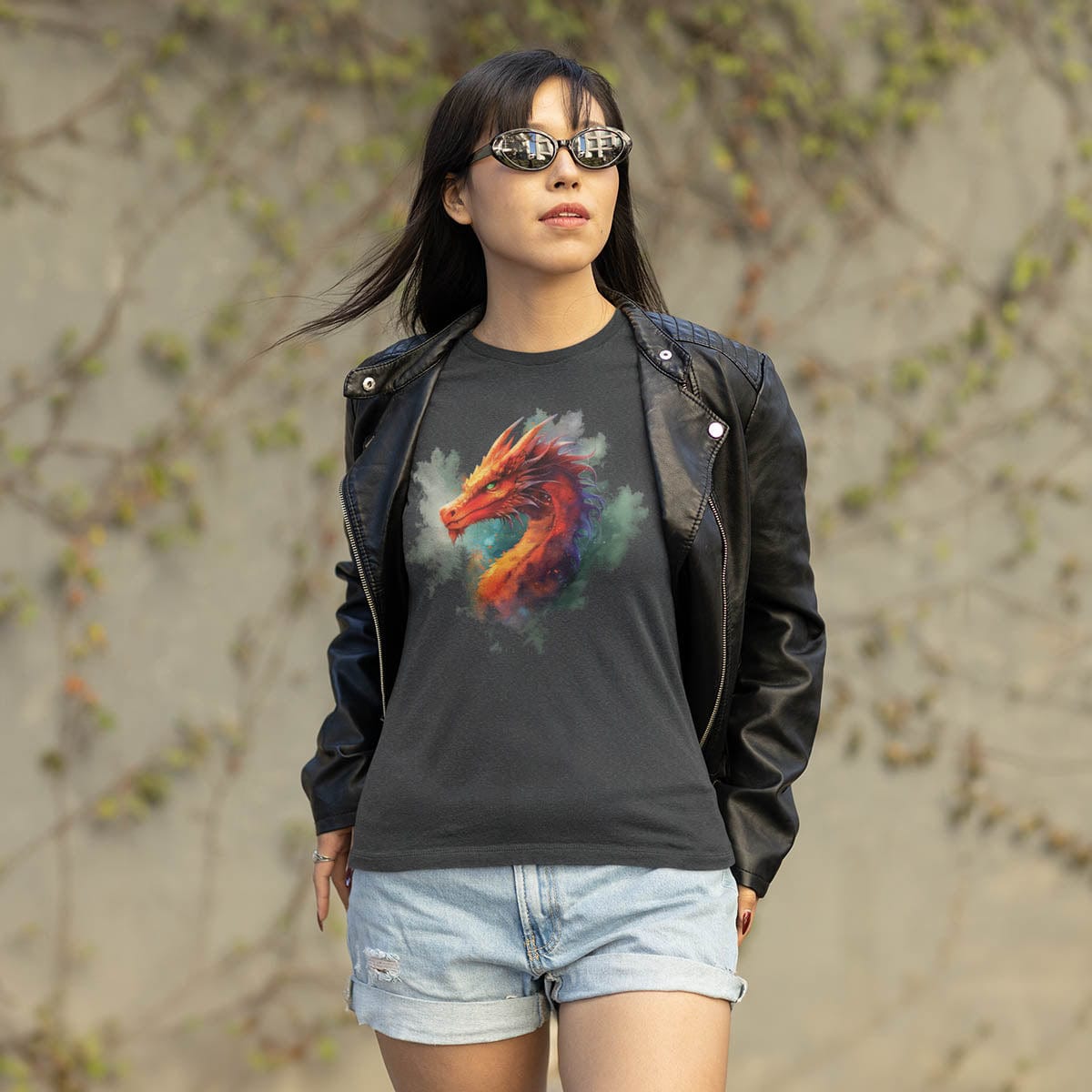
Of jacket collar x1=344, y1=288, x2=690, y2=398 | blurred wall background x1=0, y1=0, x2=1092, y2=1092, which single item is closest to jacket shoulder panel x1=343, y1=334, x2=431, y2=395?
jacket collar x1=344, y1=288, x2=690, y2=398

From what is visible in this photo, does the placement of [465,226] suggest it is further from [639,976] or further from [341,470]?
[341,470]

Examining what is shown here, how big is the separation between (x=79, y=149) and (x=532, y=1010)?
2.64 metres

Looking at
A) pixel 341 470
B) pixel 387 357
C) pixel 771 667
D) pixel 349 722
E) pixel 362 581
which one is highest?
pixel 387 357

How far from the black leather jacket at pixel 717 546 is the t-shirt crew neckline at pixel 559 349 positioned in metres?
0.03

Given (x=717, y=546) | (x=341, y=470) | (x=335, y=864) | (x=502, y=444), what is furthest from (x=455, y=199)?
(x=341, y=470)

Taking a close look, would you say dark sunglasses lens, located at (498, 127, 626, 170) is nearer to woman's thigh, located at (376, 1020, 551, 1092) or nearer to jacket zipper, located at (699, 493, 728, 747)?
jacket zipper, located at (699, 493, 728, 747)

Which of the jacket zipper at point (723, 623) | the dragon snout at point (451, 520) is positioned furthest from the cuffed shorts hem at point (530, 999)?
the dragon snout at point (451, 520)

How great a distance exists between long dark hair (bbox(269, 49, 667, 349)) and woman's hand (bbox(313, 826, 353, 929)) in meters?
0.75

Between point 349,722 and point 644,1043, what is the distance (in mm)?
686

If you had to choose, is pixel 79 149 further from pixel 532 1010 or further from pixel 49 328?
pixel 532 1010

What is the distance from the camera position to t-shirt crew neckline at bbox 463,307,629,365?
2107 millimetres

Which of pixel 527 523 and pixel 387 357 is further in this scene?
pixel 387 357

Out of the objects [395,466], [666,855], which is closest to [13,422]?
[395,466]

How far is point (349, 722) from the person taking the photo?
89.0 inches
